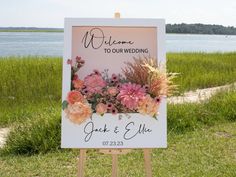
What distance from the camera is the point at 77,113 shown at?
2.95 meters

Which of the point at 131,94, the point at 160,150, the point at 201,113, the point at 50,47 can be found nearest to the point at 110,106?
the point at 131,94

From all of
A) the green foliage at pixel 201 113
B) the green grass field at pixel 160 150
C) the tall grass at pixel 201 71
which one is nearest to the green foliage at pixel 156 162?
the green grass field at pixel 160 150

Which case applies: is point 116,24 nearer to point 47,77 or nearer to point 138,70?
point 138,70

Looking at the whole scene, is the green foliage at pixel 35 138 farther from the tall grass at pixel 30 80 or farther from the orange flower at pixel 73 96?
the tall grass at pixel 30 80

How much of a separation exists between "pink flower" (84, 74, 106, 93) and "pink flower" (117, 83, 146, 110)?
13 cm

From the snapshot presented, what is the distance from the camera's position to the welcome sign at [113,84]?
2.96m

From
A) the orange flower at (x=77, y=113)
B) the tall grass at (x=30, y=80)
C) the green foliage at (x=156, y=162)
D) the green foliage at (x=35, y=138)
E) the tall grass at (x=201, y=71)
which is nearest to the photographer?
the orange flower at (x=77, y=113)

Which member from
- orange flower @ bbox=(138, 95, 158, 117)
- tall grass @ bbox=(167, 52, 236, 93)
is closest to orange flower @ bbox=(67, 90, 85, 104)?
orange flower @ bbox=(138, 95, 158, 117)

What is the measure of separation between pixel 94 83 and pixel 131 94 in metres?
0.23

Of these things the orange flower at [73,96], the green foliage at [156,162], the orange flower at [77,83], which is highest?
the orange flower at [77,83]

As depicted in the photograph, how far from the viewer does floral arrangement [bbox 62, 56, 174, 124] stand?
297 centimetres

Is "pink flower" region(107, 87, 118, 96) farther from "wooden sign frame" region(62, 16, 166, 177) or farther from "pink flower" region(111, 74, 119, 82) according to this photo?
"wooden sign frame" region(62, 16, 166, 177)

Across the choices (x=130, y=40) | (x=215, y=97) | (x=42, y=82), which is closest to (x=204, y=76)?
(x=42, y=82)

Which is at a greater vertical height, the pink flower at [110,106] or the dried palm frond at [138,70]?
the dried palm frond at [138,70]
